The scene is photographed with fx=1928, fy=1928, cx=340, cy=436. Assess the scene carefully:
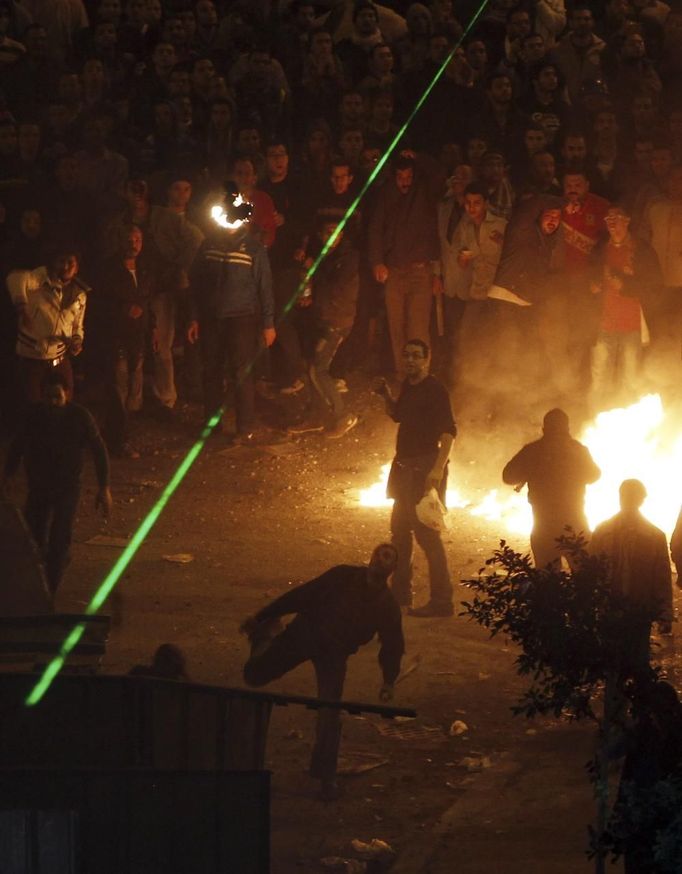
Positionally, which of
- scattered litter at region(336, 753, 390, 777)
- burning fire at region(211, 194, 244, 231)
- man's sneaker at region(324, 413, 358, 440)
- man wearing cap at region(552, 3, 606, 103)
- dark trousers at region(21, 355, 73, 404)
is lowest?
scattered litter at region(336, 753, 390, 777)

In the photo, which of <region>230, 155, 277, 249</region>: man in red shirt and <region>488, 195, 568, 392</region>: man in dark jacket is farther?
<region>230, 155, 277, 249</region>: man in red shirt

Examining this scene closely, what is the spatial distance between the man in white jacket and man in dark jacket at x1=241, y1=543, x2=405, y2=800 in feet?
20.5

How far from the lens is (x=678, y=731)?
318 inches

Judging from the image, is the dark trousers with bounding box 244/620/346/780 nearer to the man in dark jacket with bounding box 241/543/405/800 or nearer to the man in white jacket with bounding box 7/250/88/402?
the man in dark jacket with bounding box 241/543/405/800

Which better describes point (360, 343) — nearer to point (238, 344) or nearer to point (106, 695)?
point (238, 344)

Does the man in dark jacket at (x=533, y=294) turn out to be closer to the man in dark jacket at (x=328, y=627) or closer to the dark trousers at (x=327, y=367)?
the dark trousers at (x=327, y=367)

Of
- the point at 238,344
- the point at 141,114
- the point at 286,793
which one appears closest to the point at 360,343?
the point at 238,344

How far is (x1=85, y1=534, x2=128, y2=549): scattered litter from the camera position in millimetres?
16328

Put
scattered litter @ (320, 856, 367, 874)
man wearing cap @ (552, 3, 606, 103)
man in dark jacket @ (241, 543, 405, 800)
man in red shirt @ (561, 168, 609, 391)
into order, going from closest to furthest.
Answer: scattered litter @ (320, 856, 367, 874) → man in dark jacket @ (241, 543, 405, 800) → man in red shirt @ (561, 168, 609, 391) → man wearing cap @ (552, 3, 606, 103)

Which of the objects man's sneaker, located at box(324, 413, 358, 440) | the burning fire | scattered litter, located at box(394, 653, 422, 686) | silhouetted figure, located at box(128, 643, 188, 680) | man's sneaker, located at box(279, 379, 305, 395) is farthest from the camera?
man's sneaker, located at box(279, 379, 305, 395)

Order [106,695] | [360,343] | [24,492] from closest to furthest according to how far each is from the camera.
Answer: [106,695] → [24,492] → [360,343]

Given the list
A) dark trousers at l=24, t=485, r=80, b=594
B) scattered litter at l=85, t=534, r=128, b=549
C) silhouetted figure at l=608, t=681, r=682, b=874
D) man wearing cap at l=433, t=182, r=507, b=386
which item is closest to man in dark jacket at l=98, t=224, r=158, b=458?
scattered litter at l=85, t=534, r=128, b=549

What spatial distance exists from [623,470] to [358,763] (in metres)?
5.95

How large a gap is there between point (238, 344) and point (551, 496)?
5648 mm
